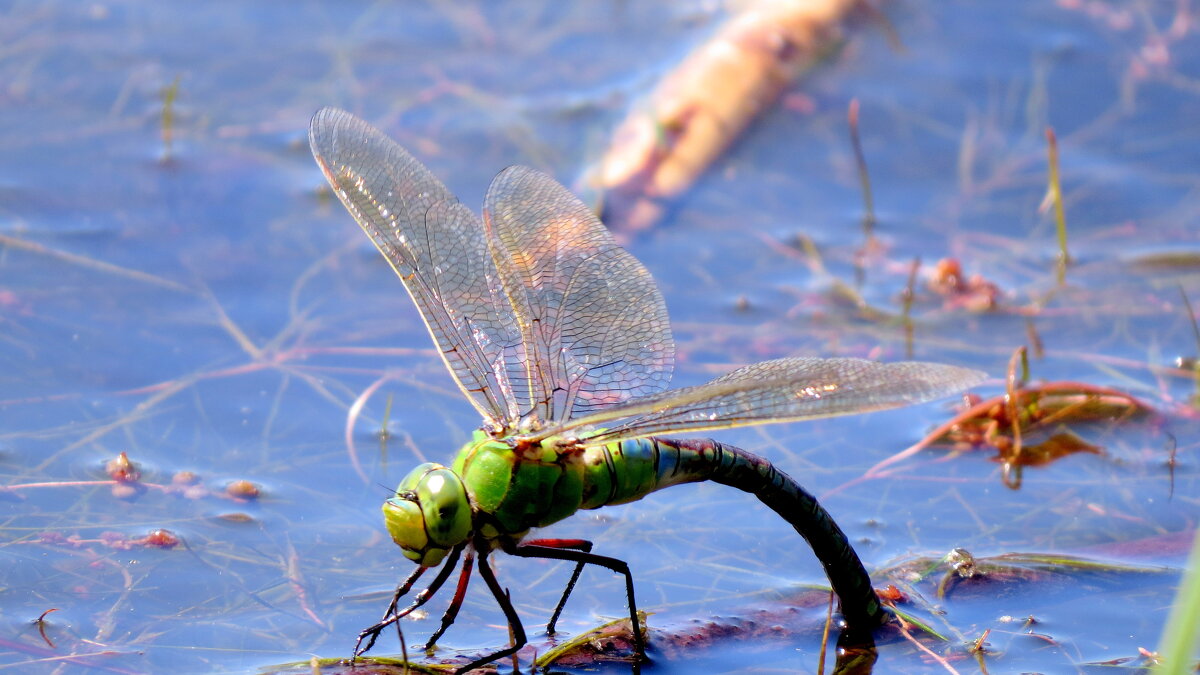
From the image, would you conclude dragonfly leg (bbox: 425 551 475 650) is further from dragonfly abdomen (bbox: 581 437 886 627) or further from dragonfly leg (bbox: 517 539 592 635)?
dragonfly abdomen (bbox: 581 437 886 627)

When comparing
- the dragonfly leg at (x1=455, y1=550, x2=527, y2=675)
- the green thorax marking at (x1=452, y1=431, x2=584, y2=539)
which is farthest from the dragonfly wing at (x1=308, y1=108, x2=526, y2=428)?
the dragonfly leg at (x1=455, y1=550, x2=527, y2=675)

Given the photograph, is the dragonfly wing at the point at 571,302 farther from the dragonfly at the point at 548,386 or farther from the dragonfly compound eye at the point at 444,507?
the dragonfly compound eye at the point at 444,507

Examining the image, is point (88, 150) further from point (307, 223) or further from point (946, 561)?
point (946, 561)

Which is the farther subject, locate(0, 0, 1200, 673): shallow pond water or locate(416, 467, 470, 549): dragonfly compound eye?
locate(0, 0, 1200, 673): shallow pond water

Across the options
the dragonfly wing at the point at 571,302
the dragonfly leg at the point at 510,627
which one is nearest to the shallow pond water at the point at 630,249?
the dragonfly leg at the point at 510,627

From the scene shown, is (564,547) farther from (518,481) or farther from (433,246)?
(433,246)

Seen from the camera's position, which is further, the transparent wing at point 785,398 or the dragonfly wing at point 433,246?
the dragonfly wing at point 433,246

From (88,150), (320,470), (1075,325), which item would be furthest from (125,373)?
(1075,325)
